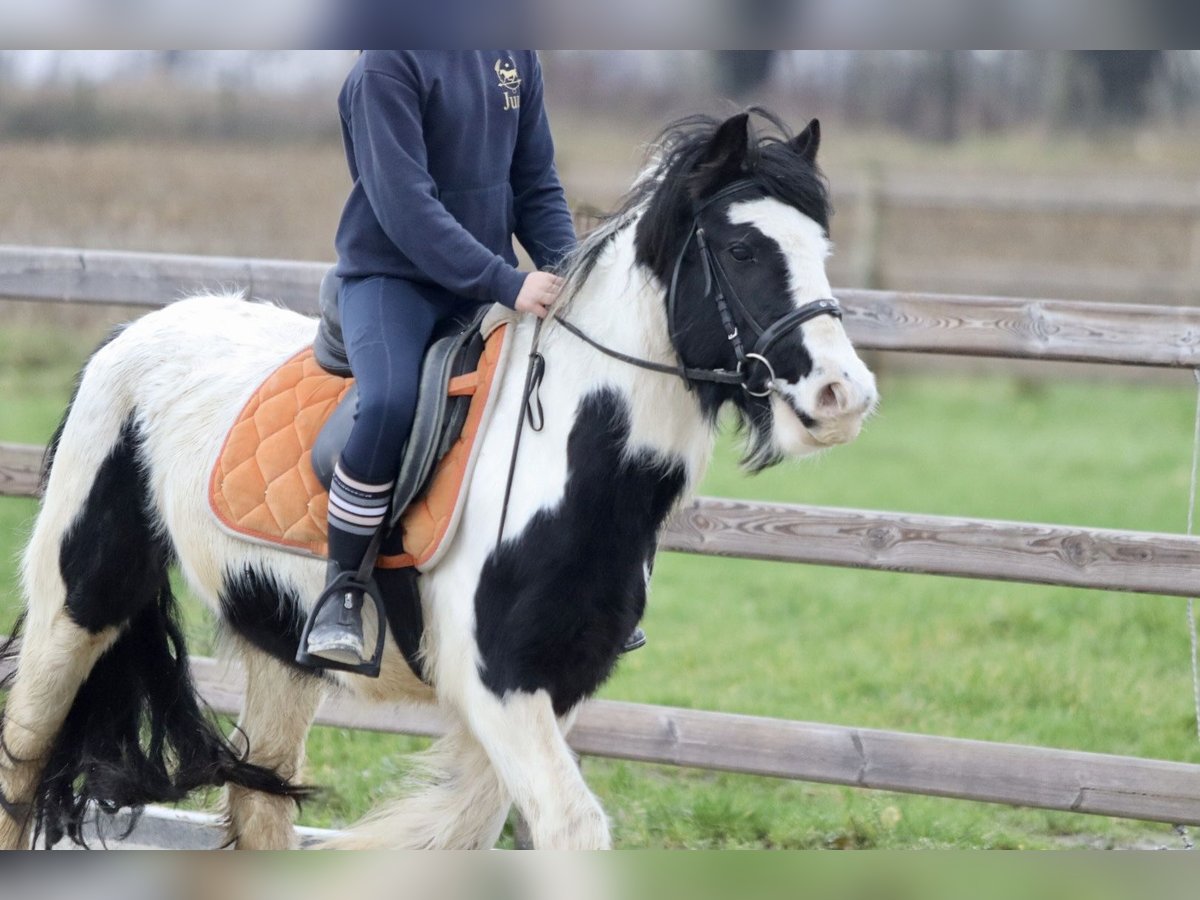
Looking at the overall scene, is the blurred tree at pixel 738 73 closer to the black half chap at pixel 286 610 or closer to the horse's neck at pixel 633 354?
the horse's neck at pixel 633 354

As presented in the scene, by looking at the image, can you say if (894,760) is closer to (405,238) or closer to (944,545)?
(944,545)

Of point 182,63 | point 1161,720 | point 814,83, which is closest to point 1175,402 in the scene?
point 814,83

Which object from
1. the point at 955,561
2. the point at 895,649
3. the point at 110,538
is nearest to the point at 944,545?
the point at 955,561

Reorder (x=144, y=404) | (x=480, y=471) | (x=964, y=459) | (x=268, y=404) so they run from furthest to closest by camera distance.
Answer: (x=964, y=459) < (x=144, y=404) < (x=268, y=404) < (x=480, y=471)

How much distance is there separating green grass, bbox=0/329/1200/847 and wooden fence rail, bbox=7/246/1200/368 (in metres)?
0.85

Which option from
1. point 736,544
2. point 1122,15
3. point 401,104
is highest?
point 1122,15

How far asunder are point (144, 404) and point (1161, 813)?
124 inches

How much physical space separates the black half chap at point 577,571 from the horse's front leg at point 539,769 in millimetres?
40

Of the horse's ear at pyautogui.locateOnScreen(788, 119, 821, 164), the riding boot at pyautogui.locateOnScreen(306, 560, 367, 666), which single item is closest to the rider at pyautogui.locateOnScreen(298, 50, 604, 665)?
the riding boot at pyautogui.locateOnScreen(306, 560, 367, 666)

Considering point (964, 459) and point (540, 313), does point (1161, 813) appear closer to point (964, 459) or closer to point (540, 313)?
point (540, 313)

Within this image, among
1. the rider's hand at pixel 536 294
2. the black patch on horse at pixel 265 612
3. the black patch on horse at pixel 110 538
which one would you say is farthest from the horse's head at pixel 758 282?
the black patch on horse at pixel 110 538

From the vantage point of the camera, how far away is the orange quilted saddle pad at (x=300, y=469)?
2.98 m

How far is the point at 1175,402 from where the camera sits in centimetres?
1284

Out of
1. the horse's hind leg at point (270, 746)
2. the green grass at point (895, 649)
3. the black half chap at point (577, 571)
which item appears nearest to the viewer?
the black half chap at point (577, 571)
